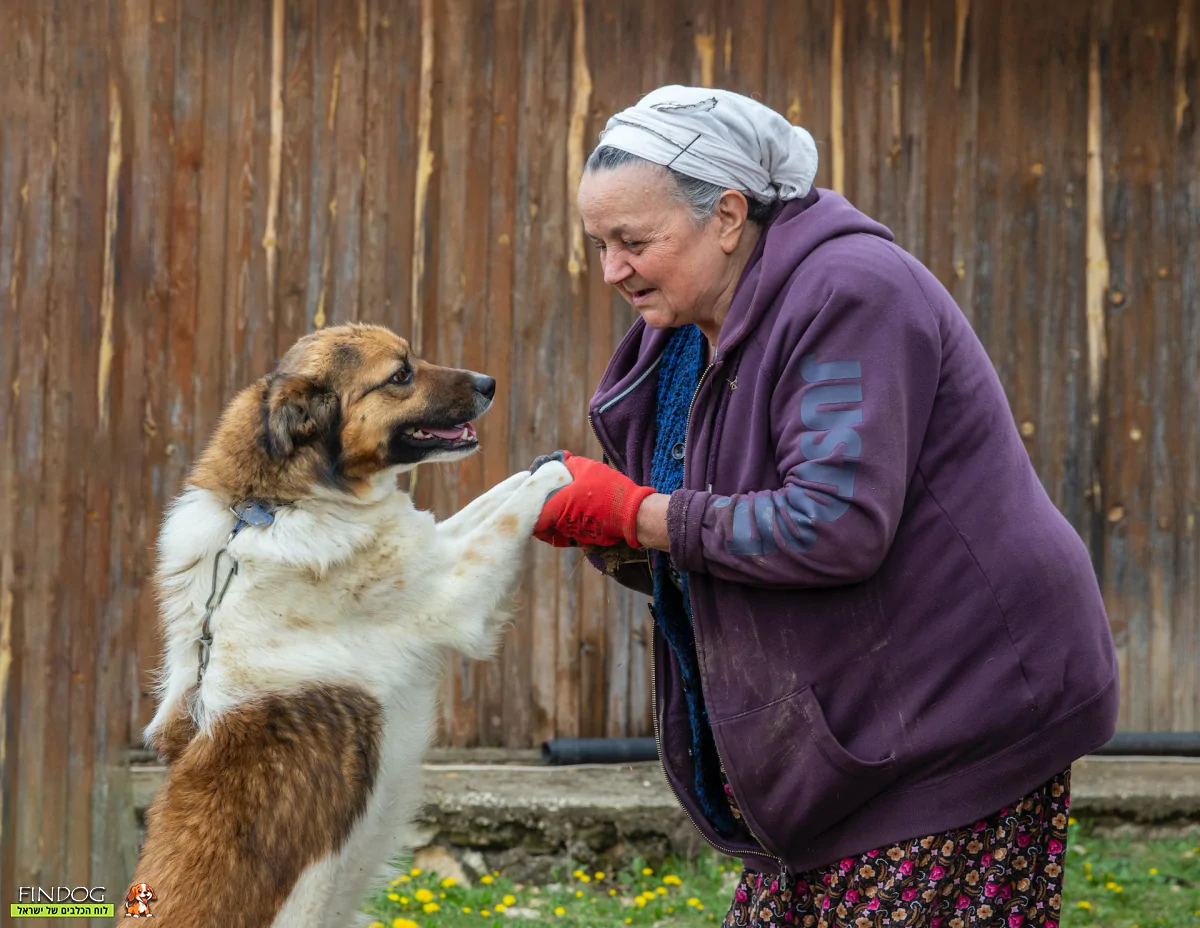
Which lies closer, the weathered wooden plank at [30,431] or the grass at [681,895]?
the grass at [681,895]

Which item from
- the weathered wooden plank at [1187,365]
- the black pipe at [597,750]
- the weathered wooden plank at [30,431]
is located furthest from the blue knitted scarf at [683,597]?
the weathered wooden plank at [1187,365]

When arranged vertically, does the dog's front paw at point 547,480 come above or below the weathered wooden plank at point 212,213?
below

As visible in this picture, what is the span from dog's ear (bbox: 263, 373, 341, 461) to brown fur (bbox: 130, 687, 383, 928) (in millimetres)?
627

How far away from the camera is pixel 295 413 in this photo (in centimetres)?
305

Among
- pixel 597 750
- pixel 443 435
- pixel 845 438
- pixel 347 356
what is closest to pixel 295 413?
pixel 347 356

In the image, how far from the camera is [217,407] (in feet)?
16.3

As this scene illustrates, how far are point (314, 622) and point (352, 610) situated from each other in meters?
0.11

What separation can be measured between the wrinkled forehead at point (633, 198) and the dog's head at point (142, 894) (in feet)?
5.65

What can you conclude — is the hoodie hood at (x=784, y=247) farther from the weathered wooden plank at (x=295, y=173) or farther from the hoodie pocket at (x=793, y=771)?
the weathered wooden plank at (x=295, y=173)

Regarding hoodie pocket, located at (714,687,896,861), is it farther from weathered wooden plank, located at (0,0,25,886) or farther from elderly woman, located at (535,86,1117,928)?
weathered wooden plank, located at (0,0,25,886)

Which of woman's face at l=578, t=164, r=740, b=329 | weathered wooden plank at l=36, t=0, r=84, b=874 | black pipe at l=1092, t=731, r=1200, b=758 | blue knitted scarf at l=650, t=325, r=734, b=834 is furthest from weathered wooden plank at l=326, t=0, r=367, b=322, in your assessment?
black pipe at l=1092, t=731, r=1200, b=758

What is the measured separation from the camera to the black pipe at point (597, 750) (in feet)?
16.8

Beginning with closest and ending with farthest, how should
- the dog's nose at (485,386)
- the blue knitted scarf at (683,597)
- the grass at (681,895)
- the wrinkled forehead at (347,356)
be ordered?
the blue knitted scarf at (683,597)
the wrinkled forehead at (347,356)
the dog's nose at (485,386)
the grass at (681,895)

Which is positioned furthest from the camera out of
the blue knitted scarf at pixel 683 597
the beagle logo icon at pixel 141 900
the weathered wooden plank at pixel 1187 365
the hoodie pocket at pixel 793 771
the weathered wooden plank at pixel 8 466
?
the weathered wooden plank at pixel 1187 365
